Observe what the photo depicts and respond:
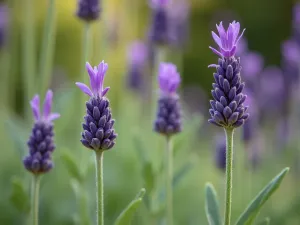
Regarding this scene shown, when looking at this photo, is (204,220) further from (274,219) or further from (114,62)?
(114,62)

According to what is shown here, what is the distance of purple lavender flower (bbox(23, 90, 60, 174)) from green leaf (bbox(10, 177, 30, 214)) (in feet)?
0.94

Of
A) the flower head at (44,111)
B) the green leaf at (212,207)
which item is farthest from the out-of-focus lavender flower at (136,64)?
the green leaf at (212,207)

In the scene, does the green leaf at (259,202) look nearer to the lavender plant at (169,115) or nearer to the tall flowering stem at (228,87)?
the tall flowering stem at (228,87)

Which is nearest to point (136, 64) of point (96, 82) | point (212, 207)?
point (212, 207)

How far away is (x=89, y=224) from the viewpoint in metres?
2.75

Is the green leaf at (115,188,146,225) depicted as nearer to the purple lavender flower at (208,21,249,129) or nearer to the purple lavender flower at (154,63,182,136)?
the purple lavender flower at (208,21,249,129)

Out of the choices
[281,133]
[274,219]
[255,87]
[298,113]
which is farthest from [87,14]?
[281,133]

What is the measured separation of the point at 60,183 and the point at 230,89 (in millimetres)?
2770

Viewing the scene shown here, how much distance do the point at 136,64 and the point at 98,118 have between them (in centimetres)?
379

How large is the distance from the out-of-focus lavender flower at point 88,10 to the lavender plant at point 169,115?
0.69 m

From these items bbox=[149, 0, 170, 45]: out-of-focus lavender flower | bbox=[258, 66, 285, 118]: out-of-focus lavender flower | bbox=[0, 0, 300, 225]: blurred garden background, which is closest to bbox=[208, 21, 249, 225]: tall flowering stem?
bbox=[0, 0, 300, 225]: blurred garden background

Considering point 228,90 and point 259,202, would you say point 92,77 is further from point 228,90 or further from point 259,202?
point 259,202

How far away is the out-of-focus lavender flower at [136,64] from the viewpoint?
562cm

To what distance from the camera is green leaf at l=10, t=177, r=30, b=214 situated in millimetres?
2607
